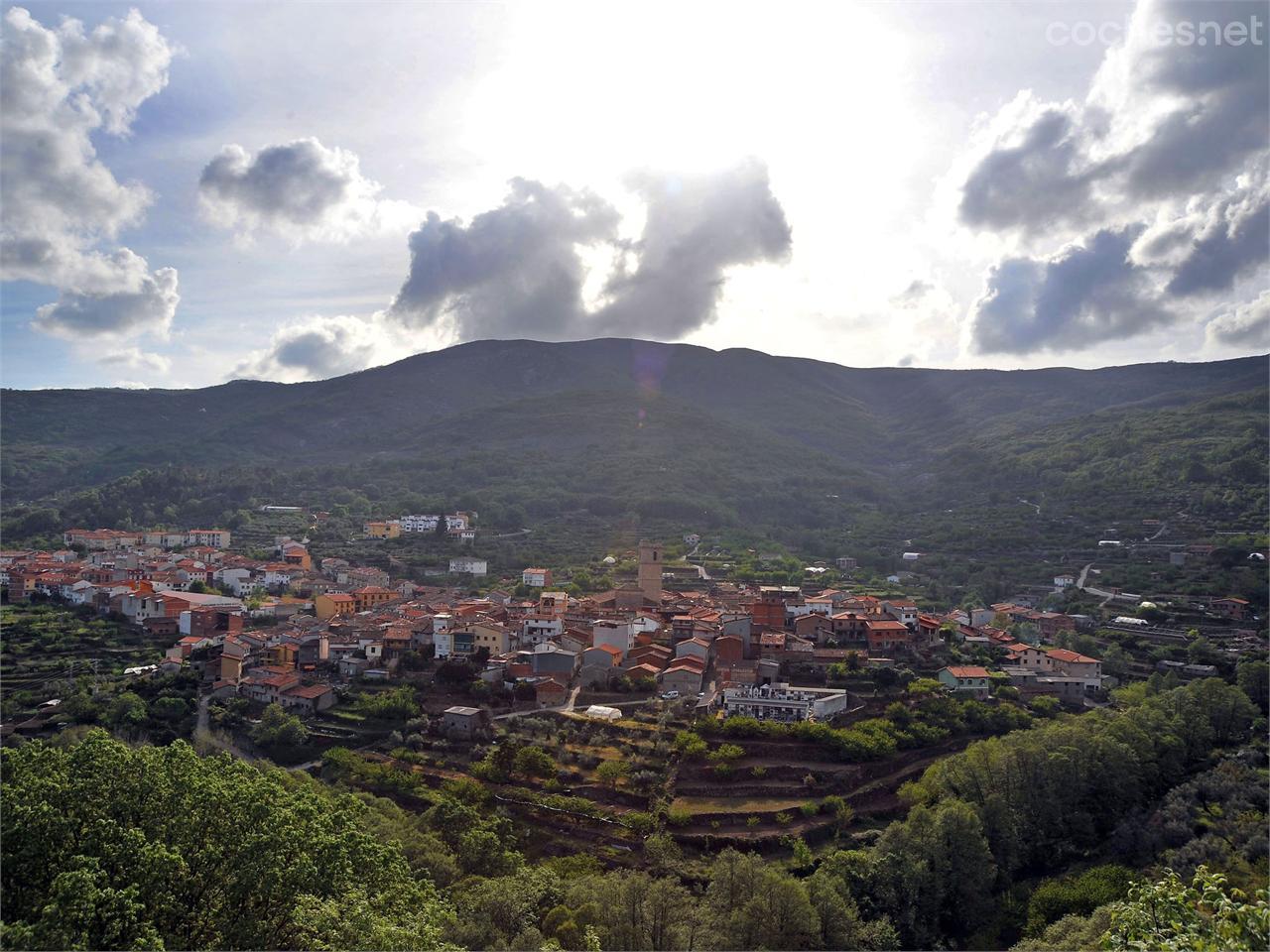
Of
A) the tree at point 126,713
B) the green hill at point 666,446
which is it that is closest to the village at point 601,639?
the tree at point 126,713

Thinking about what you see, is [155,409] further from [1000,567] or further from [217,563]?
[1000,567]

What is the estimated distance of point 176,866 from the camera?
996cm

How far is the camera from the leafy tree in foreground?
8922 mm

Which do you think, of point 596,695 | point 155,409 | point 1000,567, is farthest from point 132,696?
→ point 155,409

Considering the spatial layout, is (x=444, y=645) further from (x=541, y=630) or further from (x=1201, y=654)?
(x=1201, y=654)

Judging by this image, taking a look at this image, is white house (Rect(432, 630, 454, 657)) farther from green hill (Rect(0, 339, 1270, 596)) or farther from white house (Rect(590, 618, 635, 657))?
green hill (Rect(0, 339, 1270, 596))

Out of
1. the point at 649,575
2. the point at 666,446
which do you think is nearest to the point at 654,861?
the point at 649,575

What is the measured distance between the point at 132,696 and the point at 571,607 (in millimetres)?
17388

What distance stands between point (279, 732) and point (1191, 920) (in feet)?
85.0

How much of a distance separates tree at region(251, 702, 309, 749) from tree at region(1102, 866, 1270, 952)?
24.6 metres

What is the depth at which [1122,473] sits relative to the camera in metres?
66.0

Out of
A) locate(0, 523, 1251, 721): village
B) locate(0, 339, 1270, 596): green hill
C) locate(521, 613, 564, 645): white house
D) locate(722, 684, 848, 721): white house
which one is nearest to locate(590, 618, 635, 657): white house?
locate(0, 523, 1251, 721): village

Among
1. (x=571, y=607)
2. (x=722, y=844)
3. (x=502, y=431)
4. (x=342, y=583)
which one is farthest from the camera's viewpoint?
(x=502, y=431)

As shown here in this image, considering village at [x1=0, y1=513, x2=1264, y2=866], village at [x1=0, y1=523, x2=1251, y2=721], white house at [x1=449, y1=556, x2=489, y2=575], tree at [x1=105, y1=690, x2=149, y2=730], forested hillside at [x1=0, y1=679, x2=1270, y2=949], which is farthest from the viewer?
white house at [x1=449, y1=556, x2=489, y2=575]
